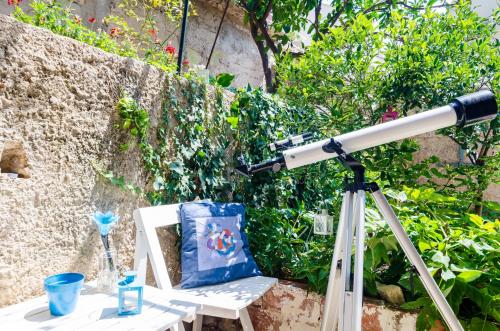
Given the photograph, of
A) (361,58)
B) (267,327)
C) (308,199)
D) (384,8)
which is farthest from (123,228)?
(384,8)

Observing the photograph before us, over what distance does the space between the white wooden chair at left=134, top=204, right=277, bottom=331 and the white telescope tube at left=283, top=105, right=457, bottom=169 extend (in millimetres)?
754

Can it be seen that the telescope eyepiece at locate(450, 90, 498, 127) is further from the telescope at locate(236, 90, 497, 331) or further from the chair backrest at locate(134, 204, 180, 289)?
the chair backrest at locate(134, 204, 180, 289)

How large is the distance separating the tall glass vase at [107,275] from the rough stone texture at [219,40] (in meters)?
3.14

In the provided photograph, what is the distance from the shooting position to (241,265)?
194cm

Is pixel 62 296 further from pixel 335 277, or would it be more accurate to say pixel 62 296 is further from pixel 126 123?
pixel 335 277

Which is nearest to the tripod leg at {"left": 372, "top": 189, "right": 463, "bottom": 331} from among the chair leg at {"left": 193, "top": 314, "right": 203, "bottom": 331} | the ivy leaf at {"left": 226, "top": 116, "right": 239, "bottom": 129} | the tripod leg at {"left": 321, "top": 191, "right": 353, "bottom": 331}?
the tripod leg at {"left": 321, "top": 191, "right": 353, "bottom": 331}

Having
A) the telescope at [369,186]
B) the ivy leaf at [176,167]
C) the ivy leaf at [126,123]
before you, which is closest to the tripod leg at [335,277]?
the telescope at [369,186]

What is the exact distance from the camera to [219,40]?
4.94 meters

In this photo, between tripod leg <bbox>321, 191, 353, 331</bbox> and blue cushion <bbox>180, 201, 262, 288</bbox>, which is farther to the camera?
blue cushion <bbox>180, 201, 262, 288</bbox>

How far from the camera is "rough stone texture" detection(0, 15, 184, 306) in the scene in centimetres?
130

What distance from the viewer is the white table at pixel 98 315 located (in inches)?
42.8

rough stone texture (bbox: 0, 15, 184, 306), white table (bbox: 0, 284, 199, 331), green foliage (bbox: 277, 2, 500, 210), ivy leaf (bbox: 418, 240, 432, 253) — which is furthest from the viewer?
green foliage (bbox: 277, 2, 500, 210)

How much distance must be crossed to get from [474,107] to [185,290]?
1.54 metres

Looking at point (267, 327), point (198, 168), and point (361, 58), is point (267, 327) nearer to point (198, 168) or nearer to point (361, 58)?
point (198, 168)
